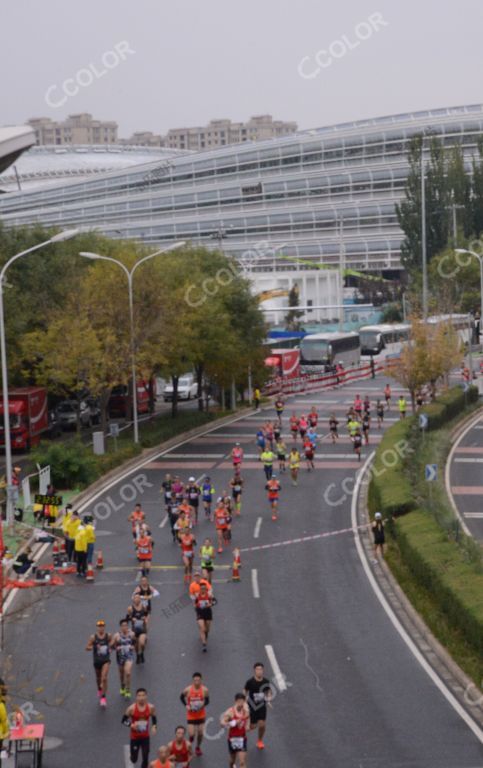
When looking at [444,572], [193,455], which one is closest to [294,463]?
[193,455]

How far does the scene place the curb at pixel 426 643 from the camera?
18.6 meters

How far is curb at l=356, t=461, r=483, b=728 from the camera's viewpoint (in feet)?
61.1

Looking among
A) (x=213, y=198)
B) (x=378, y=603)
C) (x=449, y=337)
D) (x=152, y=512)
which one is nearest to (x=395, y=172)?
(x=213, y=198)

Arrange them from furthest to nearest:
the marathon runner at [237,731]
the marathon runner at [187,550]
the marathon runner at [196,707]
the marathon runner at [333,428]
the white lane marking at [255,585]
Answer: the marathon runner at [333,428]
the marathon runner at [187,550]
the white lane marking at [255,585]
the marathon runner at [196,707]
the marathon runner at [237,731]

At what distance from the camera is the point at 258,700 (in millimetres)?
16609

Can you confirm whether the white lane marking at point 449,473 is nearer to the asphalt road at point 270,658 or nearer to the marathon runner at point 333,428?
the asphalt road at point 270,658

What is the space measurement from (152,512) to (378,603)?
1153 centimetres

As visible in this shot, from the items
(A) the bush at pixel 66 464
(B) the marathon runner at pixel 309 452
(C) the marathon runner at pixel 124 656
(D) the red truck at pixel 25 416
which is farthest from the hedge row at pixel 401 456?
(D) the red truck at pixel 25 416

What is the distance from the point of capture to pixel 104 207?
164 metres

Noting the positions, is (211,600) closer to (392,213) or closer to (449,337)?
(449,337)

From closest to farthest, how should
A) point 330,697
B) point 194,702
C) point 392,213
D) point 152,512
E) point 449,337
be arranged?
point 194,702 → point 330,697 → point 152,512 → point 449,337 → point 392,213

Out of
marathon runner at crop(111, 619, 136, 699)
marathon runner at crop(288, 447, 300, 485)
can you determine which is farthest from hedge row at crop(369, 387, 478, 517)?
marathon runner at crop(111, 619, 136, 699)

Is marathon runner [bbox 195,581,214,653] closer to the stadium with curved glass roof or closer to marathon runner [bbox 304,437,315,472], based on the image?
marathon runner [bbox 304,437,315,472]

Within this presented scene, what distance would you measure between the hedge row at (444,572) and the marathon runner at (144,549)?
5.60m
